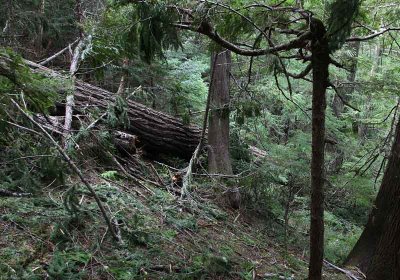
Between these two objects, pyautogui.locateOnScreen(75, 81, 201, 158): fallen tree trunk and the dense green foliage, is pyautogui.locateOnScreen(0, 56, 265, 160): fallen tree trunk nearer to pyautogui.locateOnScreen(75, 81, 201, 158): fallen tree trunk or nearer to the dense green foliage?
pyautogui.locateOnScreen(75, 81, 201, 158): fallen tree trunk

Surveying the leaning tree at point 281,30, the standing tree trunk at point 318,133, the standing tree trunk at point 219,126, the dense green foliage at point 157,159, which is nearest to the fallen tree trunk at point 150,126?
the dense green foliage at point 157,159

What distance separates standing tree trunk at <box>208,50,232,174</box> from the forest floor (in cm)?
103

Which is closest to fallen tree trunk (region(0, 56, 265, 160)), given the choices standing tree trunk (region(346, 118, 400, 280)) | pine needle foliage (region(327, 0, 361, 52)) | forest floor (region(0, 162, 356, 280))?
forest floor (region(0, 162, 356, 280))

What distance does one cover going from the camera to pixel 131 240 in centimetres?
498

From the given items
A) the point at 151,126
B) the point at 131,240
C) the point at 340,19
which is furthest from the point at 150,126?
the point at 340,19

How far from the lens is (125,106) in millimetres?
7320

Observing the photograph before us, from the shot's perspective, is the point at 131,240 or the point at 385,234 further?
the point at 385,234

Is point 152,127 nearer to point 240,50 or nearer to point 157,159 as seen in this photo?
point 157,159

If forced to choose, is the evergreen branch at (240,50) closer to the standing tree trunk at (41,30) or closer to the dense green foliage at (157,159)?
the dense green foliage at (157,159)

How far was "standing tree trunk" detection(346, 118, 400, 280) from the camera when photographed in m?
5.28

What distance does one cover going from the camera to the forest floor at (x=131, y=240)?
4133mm

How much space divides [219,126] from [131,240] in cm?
385

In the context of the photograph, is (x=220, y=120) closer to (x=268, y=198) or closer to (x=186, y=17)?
(x=268, y=198)

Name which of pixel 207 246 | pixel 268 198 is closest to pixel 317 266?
pixel 207 246
